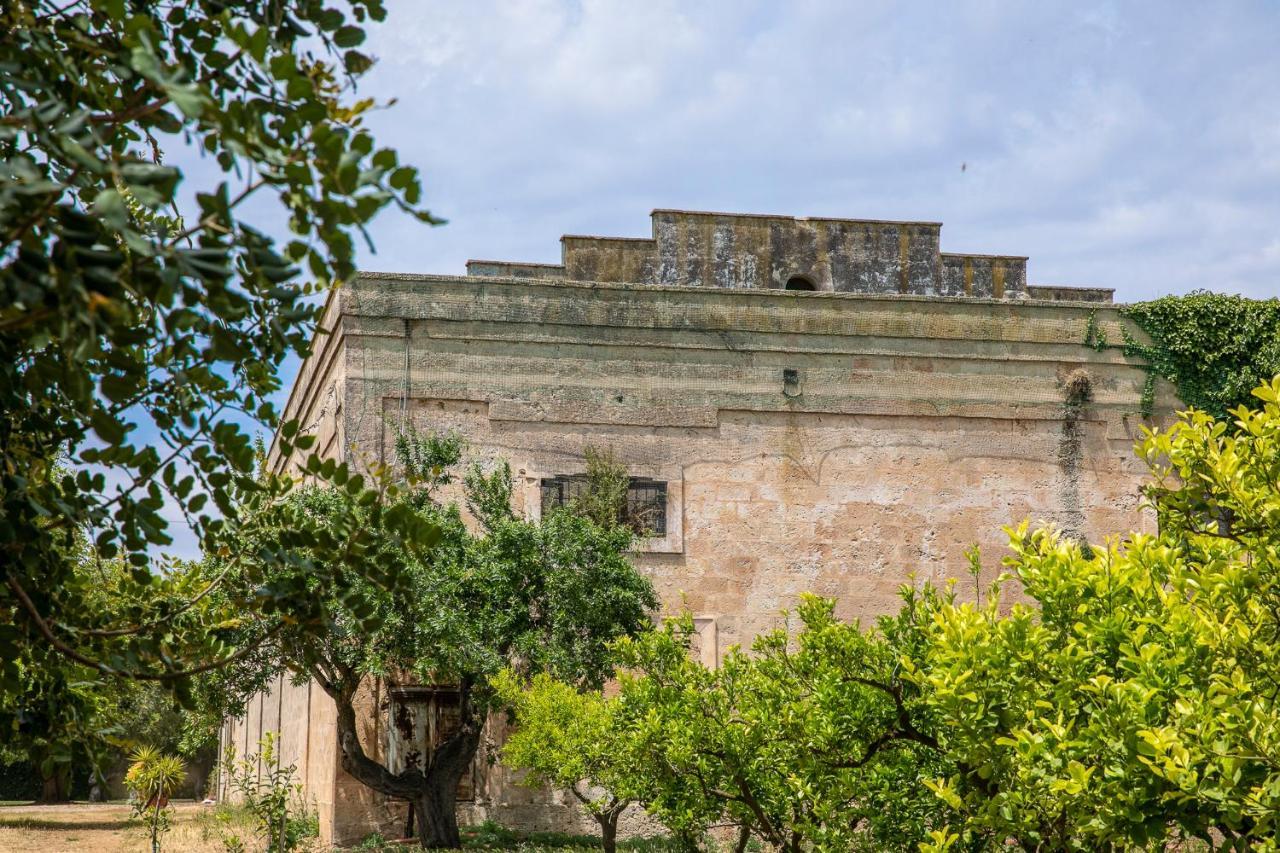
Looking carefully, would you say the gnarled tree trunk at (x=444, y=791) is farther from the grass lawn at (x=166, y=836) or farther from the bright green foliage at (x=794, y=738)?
the bright green foliage at (x=794, y=738)

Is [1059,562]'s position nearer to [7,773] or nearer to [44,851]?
[44,851]

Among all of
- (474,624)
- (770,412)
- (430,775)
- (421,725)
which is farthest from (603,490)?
(430,775)

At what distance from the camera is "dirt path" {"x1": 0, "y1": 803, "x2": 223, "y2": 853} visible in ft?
56.6

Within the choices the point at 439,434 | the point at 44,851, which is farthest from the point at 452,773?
the point at 44,851

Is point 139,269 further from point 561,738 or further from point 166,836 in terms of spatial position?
point 166,836

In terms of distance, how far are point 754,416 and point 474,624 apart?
15.7ft

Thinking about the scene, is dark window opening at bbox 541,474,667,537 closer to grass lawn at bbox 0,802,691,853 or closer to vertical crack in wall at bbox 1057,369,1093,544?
grass lawn at bbox 0,802,691,853

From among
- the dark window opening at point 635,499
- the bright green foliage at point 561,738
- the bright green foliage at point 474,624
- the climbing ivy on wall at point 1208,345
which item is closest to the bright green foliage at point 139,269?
the bright green foliage at point 561,738

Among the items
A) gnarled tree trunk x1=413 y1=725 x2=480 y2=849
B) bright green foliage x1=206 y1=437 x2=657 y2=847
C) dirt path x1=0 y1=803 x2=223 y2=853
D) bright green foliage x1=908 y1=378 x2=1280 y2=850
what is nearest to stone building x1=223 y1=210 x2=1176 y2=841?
gnarled tree trunk x1=413 y1=725 x2=480 y2=849

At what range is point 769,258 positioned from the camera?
62.7 ft

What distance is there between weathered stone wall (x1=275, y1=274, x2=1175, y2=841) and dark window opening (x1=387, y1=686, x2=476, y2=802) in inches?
31.2

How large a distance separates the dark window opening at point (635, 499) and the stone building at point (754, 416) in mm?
32

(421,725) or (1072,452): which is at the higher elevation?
A: (1072,452)

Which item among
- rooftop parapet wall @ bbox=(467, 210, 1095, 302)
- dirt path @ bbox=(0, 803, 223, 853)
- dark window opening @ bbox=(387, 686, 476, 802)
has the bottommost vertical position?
dirt path @ bbox=(0, 803, 223, 853)
